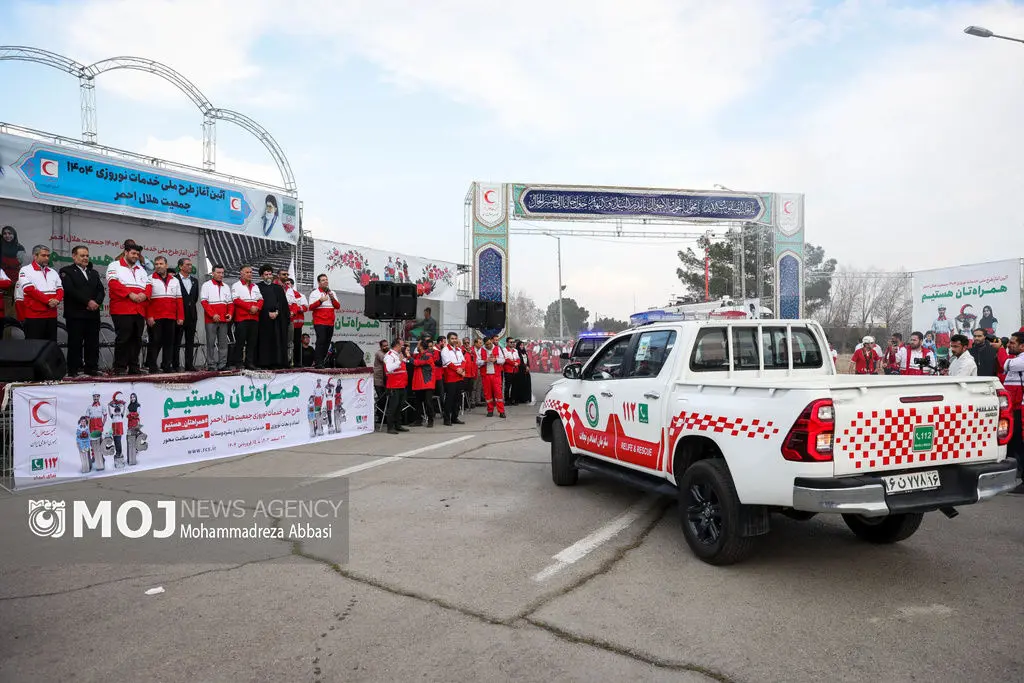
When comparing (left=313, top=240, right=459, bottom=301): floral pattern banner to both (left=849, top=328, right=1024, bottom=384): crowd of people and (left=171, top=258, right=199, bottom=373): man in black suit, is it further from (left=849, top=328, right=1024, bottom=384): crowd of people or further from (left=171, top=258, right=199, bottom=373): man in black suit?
(left=849, top=328, right=1024, bottom=384): crowd of people

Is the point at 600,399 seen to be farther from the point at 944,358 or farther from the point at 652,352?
the point at 944,358

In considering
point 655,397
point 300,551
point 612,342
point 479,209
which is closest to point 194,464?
point 300,551

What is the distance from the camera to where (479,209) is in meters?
20.2

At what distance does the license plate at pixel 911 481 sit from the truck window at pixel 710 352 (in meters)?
1.76

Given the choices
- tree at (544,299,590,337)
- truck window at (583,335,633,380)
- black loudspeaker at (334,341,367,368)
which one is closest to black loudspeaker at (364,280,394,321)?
black loudspeaker at (334,341,367,368)

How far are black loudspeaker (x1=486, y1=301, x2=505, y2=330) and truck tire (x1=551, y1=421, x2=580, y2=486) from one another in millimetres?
10426

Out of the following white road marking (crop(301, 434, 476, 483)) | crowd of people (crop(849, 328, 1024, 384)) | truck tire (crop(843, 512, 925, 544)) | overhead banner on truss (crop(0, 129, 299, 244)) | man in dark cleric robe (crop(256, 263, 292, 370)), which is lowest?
white road marking (crop(301, 434, 476, 483))

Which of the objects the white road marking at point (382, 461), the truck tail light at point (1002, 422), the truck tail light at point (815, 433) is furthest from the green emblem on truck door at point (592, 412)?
the white road marking at point (382, 461)

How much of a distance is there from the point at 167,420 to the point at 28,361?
1.82 metres

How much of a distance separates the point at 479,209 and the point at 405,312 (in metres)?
7.37

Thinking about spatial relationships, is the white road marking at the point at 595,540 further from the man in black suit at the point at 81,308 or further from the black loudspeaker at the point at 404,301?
the black loudspeaker at the point at 404,301

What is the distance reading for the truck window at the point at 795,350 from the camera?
19.5 ft

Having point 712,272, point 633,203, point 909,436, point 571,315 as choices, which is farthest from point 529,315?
point 909,436

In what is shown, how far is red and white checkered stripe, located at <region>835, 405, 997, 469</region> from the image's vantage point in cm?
414
